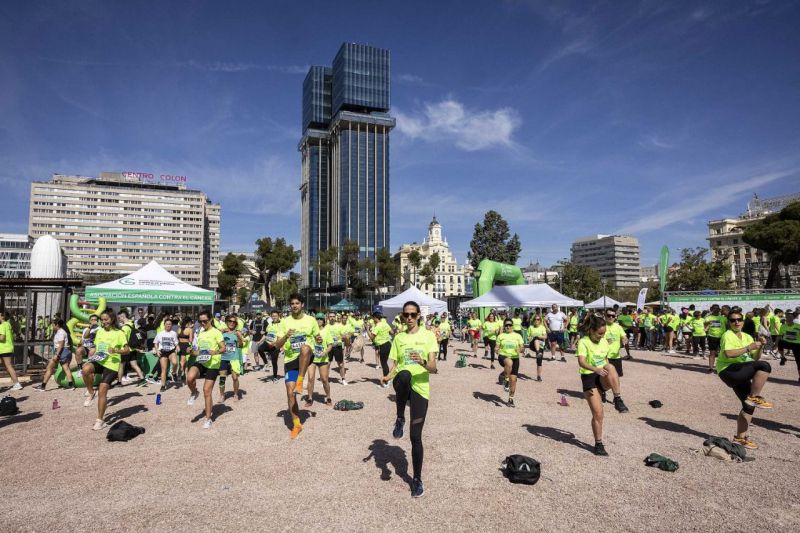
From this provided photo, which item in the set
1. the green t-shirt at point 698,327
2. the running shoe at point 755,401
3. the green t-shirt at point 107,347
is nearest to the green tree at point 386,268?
the green t-shirt at point 698,327

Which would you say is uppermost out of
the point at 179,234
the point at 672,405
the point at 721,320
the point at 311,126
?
the point at 311,126

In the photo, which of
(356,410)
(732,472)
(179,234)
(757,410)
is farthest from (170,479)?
(179,234)

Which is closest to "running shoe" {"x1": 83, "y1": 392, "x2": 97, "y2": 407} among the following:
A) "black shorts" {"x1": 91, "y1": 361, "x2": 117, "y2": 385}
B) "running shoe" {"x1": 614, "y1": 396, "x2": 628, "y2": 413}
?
"black shorts" {"x1": 91, "y1": 361, "x2": 117, "y2": 385}

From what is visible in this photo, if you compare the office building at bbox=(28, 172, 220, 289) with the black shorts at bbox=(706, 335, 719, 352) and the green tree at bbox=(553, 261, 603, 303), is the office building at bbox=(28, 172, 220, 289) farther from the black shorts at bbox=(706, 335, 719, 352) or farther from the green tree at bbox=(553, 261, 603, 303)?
the black shorts at bbox=(706, 335, 719, 352)

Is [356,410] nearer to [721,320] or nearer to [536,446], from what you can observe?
[536,446]

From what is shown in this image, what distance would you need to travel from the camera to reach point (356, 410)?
9.29m

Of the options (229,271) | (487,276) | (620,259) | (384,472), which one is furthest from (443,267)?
(384,472)

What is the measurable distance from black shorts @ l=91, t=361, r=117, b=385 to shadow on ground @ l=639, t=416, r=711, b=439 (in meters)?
9.53

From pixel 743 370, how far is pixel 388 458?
5.30m

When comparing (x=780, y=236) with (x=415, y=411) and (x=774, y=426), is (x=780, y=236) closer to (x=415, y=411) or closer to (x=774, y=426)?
(x=774, y=426)

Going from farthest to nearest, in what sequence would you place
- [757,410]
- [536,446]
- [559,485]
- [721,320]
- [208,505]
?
[721,320]
[757,410]
[536,446]
[559,485]
[208,505]

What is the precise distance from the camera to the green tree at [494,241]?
2630 inches

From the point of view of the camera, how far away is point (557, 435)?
729 cm

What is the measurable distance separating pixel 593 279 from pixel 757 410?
6400 centimetres
